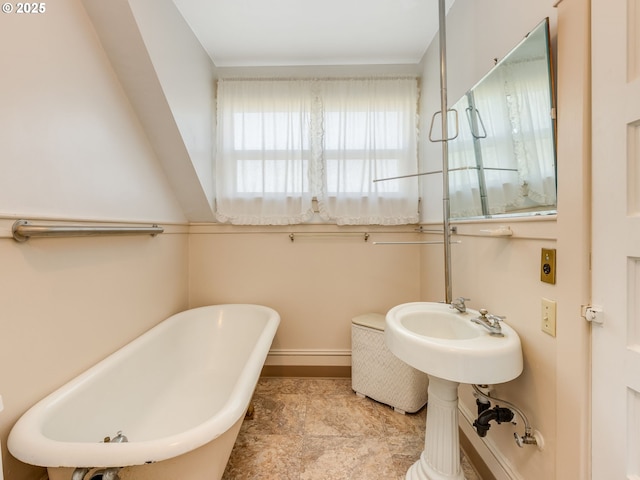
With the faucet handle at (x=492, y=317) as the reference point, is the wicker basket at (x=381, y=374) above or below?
below

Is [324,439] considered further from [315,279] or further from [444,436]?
[315,279]

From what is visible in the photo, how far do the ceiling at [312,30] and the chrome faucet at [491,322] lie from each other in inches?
69.3

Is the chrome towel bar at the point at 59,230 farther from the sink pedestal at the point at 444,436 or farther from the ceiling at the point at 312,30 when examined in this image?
the sink pedestal at the point at 444,436

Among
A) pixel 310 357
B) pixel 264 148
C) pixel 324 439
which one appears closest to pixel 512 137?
pixel 264 148

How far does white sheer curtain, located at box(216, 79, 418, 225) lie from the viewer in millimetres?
2045

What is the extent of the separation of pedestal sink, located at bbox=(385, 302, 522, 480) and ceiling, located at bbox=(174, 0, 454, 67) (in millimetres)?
1757

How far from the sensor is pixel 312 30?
1.75 m

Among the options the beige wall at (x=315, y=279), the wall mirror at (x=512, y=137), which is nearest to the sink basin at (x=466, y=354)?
the wall mirror at (x=512, y=137)

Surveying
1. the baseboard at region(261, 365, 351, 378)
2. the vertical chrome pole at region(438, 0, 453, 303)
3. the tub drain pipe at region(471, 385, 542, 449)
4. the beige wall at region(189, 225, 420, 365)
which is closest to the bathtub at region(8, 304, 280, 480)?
the beige wall at region(189, 225, 420, 365)

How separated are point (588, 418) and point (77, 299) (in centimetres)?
193

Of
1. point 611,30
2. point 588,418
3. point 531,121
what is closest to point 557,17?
point 611,30

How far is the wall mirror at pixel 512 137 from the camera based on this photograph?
92 cm

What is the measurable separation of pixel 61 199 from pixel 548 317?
1906 millimetres

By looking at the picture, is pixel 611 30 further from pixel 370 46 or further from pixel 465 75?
pixel 370 46
